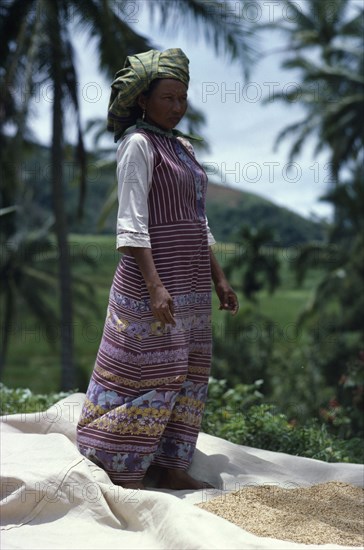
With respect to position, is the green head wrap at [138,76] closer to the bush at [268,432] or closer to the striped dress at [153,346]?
the striped dress at [153,346]

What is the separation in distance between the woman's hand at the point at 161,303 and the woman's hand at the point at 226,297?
521mm

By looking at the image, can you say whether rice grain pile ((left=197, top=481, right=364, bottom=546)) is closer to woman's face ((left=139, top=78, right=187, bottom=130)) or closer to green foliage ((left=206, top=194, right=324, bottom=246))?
woman's face ((left=139, top=78, right=187, bottom=130))

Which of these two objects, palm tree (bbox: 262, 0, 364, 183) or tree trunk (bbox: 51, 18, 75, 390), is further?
palm tree (bbox: 262, 0, 364, 183)

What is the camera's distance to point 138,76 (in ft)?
12.9

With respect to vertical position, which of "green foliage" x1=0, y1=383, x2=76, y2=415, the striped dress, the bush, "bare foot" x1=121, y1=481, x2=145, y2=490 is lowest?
"green foliage" x1=0, y1=383, x2=76, y2=415

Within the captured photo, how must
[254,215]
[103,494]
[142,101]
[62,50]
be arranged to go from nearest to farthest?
[103,494] → [142,101] → [62,50] → [254,215]

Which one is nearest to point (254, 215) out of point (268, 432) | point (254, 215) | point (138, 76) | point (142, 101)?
point (254, 215)

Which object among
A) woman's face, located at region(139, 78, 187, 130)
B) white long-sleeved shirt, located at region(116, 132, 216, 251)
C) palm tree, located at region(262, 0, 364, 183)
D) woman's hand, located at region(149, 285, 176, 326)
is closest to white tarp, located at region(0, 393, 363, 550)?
woman's hand, located at region(149, 285, 176, 326)

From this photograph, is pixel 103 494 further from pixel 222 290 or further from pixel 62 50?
pixel 62 50

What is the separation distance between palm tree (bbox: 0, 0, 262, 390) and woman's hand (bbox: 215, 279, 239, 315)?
1015cm

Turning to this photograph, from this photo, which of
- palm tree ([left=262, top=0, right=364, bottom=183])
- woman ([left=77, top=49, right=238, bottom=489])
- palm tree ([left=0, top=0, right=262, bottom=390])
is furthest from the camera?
palm tree ([left=262, top=0, right=364, bottom=183])

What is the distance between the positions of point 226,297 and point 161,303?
0.59m

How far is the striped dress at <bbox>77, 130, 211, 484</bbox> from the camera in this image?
3.89 meters

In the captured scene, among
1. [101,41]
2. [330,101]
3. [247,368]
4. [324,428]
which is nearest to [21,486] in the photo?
[324,428]
